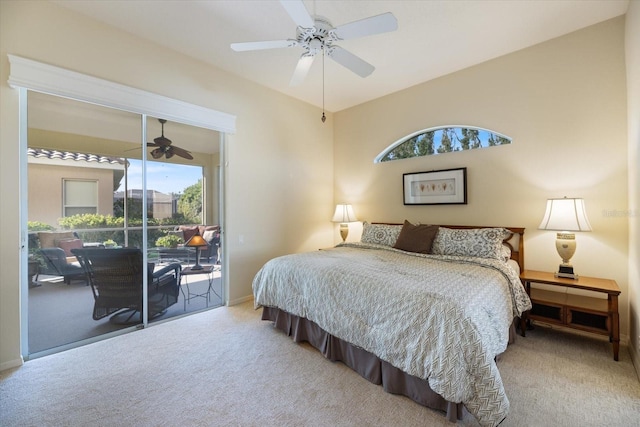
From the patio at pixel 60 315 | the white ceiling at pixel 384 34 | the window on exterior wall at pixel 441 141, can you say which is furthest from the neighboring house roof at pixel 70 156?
the window on exterior wall at pixel 441 141

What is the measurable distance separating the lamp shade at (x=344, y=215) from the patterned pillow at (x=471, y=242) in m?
1.55

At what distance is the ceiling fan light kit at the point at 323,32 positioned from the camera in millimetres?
1856

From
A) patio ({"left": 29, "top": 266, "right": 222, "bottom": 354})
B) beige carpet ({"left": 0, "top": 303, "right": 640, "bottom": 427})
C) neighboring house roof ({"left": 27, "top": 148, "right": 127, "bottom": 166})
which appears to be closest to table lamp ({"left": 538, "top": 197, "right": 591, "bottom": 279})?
beige carpet ({"left": 0, "top": 303, "right": 640, "bottom": 427})

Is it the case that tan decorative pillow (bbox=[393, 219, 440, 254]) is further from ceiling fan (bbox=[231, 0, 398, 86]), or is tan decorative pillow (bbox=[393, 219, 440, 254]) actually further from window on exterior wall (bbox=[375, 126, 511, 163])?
ceiling fan (bbox=[231, 0, 398, 86])

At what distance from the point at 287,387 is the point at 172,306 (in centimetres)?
204

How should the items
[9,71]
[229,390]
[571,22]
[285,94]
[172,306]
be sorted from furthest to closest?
[285,94] → [172,306] → [571,22] → [9,71] → [229,390]

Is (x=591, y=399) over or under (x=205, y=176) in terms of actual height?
under

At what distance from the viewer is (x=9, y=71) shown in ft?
7.36

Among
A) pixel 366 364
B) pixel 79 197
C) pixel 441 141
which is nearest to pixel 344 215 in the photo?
pixel 441 141

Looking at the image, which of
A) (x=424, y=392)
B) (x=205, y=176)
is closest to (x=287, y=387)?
(x=424, y=392)

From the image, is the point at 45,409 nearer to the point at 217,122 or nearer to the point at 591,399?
the point at 217,122

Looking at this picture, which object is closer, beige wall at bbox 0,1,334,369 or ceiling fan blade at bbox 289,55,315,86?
beige wall at bbox 0,1,334,369

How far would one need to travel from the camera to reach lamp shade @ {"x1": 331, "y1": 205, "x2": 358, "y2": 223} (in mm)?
4512

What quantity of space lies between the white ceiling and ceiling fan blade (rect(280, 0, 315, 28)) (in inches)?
24.8
